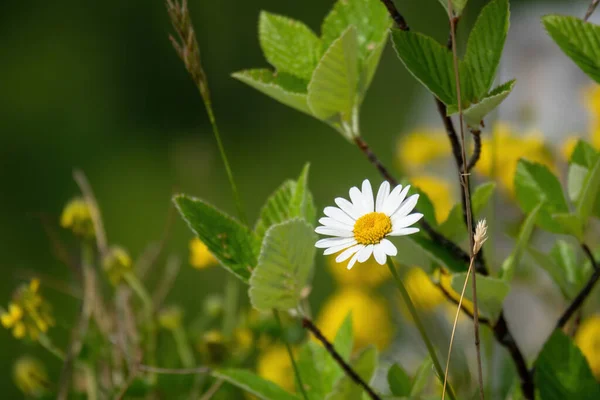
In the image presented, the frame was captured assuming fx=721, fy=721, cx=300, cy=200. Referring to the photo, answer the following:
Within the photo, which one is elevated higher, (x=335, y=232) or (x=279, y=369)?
(x=335, y=232)

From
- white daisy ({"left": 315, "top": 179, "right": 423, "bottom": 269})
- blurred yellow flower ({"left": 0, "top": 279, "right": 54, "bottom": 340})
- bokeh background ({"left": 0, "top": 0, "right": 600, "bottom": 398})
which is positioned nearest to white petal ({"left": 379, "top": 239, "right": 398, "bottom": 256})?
white daisy ({"left": 315, "top": 179, "right": 423, "bottom": 269})

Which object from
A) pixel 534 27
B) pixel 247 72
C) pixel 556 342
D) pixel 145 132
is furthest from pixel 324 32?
pixel 145 132

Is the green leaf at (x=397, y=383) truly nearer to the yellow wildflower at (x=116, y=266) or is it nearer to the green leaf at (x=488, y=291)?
the green leaf at (x=488, y=291)

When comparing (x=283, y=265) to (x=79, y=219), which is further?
(x=79, y=219)

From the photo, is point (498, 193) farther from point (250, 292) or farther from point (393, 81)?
point (393, 81)

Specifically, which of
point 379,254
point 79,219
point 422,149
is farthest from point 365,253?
point 422,149

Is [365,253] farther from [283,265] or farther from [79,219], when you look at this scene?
[79,219]

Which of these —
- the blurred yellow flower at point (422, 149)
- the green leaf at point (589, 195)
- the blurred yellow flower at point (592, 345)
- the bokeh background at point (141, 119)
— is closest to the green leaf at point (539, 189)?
the green leaf at point (589, 195)
